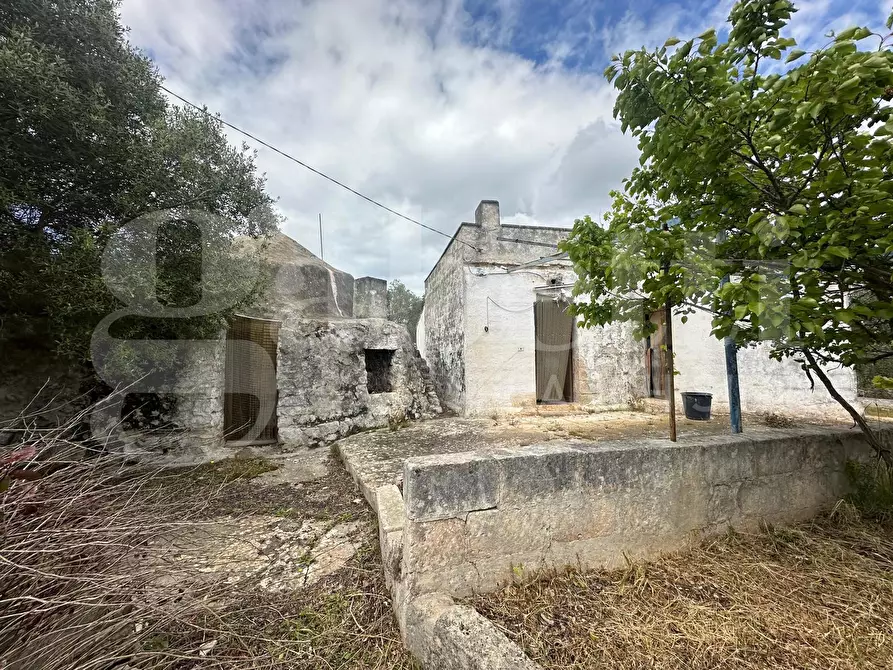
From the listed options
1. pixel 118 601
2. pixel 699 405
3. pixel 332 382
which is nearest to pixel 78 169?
pixel 332 382

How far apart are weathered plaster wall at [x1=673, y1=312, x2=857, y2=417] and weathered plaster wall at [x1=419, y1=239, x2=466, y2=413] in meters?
4.57

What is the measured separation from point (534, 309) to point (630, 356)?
2.57m

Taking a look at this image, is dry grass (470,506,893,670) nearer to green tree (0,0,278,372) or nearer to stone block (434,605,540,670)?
stone block (434,605,540,670)

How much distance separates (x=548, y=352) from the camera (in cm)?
756

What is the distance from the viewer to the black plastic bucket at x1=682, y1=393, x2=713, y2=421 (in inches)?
251

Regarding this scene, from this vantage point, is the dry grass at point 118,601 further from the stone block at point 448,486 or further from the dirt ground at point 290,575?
the stone block at point 448,486

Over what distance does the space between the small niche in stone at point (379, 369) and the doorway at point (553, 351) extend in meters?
3.33

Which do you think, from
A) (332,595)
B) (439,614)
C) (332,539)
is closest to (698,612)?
(439,614)

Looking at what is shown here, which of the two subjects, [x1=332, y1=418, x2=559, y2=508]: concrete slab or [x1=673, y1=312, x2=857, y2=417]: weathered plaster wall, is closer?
→ [x1=332, y1=418, x2=559, y2=508]: concrete slab

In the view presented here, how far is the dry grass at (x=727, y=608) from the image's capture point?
136cm

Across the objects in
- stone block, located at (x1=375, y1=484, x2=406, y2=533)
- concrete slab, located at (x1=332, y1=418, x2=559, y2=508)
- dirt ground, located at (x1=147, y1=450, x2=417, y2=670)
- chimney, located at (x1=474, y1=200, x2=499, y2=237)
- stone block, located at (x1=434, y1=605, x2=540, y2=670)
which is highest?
chimney, located at (x1=474, y1=200, x2=499, y2=237)

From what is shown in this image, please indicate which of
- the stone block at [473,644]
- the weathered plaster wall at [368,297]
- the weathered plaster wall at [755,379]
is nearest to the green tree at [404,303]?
the weathered plaster wall at [368,297]

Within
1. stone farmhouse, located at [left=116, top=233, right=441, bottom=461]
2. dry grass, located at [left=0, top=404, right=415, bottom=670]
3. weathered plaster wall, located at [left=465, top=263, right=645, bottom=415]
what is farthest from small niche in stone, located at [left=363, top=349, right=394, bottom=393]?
dry grass, located at [left=0, top=404, right=415, bottom=670]

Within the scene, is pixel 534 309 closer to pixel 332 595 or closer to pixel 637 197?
pixel 637 197
